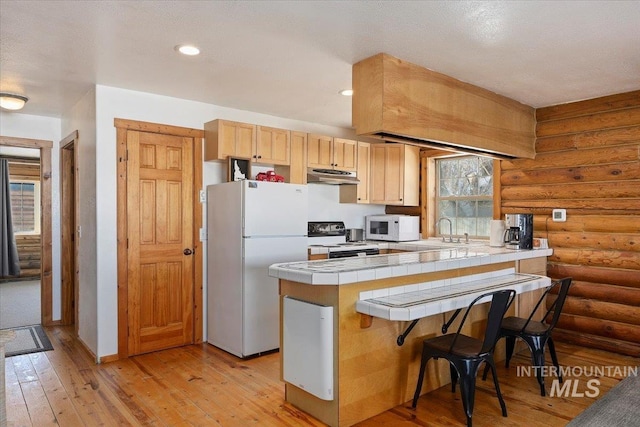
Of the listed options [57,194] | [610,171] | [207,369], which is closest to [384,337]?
[207,369]

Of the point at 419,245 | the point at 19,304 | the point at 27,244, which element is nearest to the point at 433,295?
the point at 419,245

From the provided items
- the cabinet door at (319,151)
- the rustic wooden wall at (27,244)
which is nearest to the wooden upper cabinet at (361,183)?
the cabinet door at (319,151)

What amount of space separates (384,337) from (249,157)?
7.58 ft

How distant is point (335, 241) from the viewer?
17.7ft

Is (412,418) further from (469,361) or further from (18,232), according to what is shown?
(18,232)

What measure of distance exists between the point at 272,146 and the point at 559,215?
2.95 m

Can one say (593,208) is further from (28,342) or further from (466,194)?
(28,342)

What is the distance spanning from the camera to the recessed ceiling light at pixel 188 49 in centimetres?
286

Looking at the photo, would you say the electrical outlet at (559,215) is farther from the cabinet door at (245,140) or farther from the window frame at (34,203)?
the window frame at (34,203)

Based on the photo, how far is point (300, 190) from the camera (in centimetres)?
418

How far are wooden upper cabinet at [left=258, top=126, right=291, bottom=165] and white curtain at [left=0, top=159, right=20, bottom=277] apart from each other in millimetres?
6199

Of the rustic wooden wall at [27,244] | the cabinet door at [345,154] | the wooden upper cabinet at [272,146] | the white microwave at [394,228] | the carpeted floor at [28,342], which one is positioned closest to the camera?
the carpeted floor at [28,342]

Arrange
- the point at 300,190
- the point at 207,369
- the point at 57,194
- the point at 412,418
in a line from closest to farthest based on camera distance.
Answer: the point at 412,418 → the point at 207,369 → the point at 300,190 → the point at 57,194

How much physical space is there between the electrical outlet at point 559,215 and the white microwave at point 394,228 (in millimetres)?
1550
